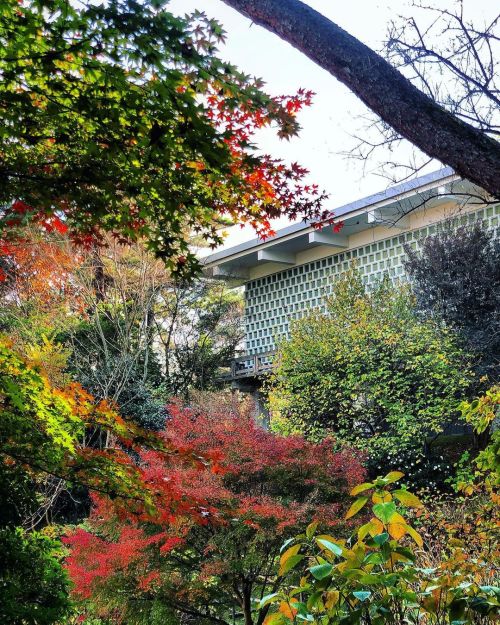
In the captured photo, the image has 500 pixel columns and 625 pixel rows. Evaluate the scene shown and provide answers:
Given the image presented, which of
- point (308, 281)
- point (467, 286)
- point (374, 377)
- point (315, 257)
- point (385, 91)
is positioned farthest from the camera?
point (308, 281)

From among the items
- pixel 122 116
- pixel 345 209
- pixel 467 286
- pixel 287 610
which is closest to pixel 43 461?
pixel 122 116

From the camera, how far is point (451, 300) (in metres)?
13.1

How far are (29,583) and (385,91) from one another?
3.69m

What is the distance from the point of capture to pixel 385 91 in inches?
143

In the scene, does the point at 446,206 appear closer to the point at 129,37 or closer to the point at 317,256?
the point at 317,256

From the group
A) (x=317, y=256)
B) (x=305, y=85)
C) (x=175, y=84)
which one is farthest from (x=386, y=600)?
(x=317, y=256)

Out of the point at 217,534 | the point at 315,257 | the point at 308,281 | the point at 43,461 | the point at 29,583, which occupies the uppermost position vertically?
the point at 315,257

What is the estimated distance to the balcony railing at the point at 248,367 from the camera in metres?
19.0

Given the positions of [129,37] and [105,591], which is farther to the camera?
[105,591]

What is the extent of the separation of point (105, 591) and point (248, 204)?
4443 mm

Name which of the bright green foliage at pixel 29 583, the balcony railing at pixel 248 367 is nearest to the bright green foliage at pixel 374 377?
the balcony railing at pixel 248 367

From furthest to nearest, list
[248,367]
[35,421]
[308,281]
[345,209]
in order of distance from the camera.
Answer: [248,367], [308,281], [345,209], [35,421]

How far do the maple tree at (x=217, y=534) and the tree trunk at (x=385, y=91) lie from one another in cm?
391

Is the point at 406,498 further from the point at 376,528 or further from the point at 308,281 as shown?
the point at 308,281
